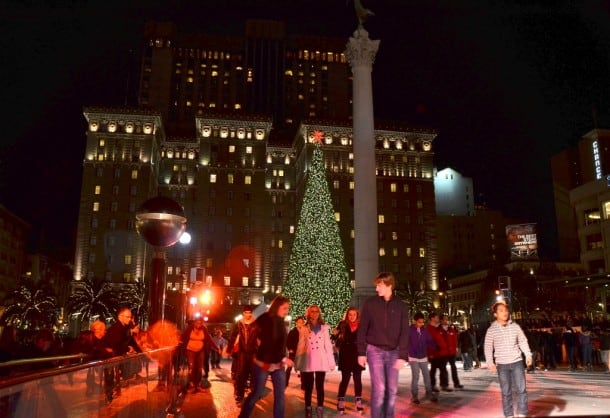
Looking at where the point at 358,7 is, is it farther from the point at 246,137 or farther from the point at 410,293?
the point at 246,137

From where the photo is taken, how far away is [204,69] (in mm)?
129375

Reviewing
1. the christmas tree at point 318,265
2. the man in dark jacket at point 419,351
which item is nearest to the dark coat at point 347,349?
the man in dark jacket at point 419,351

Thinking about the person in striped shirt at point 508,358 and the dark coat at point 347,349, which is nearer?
the person in striped shirt at point 508,358

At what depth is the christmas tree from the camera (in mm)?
36156

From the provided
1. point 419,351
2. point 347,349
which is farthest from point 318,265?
point 347,349

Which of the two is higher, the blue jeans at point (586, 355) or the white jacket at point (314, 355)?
the white jacket at point (314, 355)

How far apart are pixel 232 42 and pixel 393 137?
53074mm

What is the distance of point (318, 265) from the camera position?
3716 cm

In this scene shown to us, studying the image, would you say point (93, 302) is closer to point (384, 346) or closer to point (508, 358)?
point (508, 358)

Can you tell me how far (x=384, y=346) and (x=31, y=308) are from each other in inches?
2515

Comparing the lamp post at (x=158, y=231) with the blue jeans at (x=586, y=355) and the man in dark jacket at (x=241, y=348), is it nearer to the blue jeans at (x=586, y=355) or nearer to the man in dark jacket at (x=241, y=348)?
the man in dark jacket at (x=241, y=348)

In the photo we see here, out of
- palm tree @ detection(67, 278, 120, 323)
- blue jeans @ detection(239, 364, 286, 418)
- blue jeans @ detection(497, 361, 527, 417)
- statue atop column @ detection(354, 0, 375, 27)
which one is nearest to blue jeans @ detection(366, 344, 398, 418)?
blue jeans @ detection(239, 364, 286, 418)

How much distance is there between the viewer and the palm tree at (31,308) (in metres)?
61.5

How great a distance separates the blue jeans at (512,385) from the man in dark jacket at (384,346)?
216 cm
